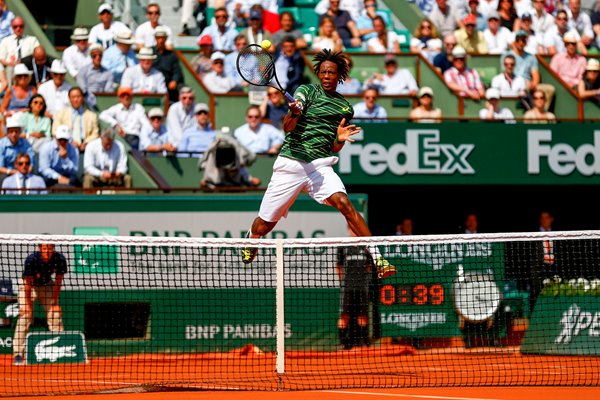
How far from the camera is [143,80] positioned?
62.8 ft

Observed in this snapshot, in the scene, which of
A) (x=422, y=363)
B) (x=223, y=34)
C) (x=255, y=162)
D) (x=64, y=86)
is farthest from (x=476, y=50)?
(x=422, y=363)

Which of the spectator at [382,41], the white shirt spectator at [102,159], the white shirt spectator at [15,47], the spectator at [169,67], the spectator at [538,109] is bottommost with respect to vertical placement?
the white shirt spectator at [102,159]

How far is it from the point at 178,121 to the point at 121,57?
2031 millimetres

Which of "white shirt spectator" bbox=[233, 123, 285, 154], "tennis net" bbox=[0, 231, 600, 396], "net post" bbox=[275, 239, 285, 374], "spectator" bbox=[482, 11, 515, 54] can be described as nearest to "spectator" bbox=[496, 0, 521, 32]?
"spectator" bbox=[482, 11, 515, 54]

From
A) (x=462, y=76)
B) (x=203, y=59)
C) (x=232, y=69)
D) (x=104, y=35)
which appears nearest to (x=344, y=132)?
(x=232, y=69)

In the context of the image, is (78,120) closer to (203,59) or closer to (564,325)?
(203,59)

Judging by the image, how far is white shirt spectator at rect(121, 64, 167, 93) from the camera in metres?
19.0

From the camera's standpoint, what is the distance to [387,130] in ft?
58.5

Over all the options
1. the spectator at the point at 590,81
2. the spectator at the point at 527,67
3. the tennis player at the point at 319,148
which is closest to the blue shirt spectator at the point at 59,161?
the tennis player at the point at 319,148

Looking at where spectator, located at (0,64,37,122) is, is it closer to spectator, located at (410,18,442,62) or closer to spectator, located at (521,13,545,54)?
spectator, located at (410,18,442,62)

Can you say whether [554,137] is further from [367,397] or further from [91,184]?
[367,397]

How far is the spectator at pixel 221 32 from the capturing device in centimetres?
2088

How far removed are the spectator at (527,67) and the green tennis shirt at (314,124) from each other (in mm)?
8770

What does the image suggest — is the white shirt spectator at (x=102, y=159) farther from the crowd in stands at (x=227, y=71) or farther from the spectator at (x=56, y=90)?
the spectator at (x=56, y=90)
